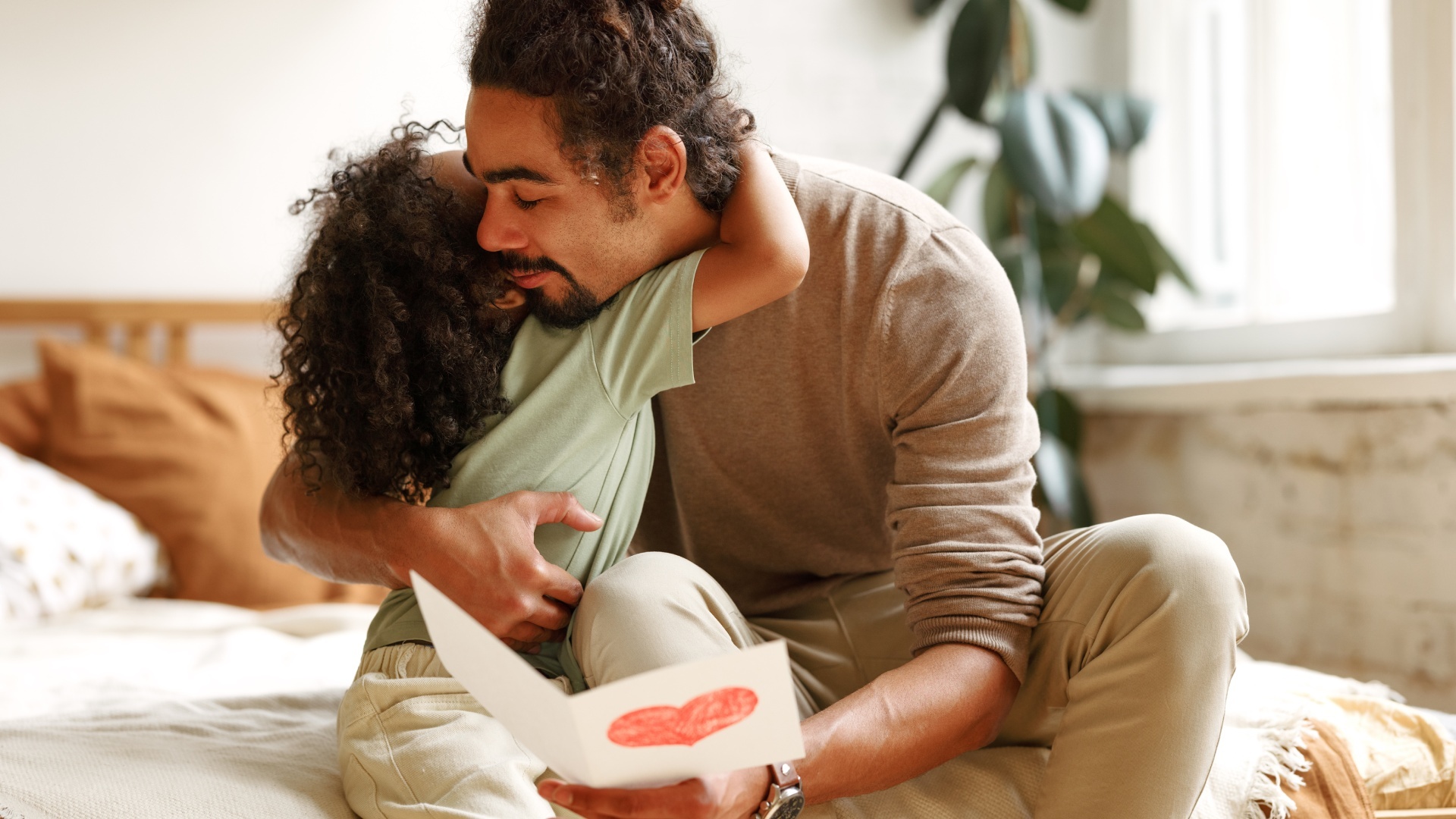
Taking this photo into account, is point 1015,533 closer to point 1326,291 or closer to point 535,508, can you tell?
point 535,508

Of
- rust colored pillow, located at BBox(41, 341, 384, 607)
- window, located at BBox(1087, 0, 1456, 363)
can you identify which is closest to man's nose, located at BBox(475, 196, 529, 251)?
rust colored pillow, located at BBox(41, 341, 384, 607)

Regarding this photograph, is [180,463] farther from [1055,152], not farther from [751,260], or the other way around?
[1055,152]

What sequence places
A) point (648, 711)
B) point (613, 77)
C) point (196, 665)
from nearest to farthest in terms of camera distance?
1. point (648, 711)
2. point (613, 77)
3. point (196, 665)

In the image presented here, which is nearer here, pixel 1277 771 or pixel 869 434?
pixel 1277 771

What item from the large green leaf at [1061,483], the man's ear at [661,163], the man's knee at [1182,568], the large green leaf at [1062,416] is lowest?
the large green leaf at [1061,483]

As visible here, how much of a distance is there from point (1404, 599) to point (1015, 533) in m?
1.13

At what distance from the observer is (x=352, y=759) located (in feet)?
2.83

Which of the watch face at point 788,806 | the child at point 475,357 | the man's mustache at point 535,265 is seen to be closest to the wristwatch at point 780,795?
the watch face at point 788,806

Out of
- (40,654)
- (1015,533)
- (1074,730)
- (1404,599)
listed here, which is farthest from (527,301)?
(1404,599)

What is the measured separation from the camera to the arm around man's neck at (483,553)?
34.8 inches

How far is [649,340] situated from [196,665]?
852 mm

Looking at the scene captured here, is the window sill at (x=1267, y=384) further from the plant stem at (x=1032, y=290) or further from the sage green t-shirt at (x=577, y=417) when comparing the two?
the sage green t-shirt at (x=577, y=417)

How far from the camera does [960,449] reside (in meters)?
0.94

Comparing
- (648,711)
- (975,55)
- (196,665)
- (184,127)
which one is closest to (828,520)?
(648,711)
